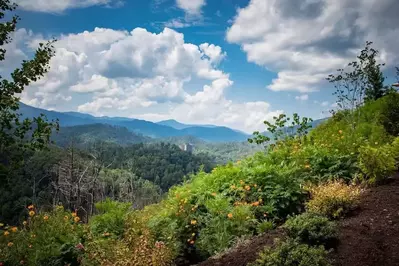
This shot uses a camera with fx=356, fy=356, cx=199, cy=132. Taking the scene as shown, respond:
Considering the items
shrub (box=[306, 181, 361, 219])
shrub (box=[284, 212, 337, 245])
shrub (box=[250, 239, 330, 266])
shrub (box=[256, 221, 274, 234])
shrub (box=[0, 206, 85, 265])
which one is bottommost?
shrub (box=[0, 206, 85, 265])

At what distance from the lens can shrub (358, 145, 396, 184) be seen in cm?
721

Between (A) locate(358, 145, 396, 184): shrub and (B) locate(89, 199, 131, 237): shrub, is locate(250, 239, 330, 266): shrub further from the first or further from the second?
(A) locate(358, 145, 396, 184): shrub

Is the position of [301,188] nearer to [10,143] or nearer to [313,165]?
[313,165]

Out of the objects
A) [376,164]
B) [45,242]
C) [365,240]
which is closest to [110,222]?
[45,242]

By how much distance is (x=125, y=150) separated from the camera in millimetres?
187750

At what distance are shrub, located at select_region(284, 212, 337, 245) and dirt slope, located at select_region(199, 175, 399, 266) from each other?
19cm

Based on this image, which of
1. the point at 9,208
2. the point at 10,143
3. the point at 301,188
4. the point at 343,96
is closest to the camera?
the point at 10,143

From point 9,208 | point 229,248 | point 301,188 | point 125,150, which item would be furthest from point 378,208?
point 125,150

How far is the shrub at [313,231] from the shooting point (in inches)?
178

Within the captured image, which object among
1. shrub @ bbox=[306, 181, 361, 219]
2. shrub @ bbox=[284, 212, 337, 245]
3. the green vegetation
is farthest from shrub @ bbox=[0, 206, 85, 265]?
shrub @ bbox=[306, 181, 361, 219]

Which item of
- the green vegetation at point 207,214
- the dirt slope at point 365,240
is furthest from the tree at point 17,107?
the dirt slope at point 365,240

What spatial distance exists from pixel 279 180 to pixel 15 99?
516 cm

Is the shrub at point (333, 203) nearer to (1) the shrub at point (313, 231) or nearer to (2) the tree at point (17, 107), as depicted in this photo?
(1) the shrub at point (313, 231)

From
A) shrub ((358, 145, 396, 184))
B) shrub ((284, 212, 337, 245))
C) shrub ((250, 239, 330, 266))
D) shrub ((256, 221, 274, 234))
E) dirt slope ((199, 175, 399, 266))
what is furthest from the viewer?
shrub ((358, 145, 396, 184))
